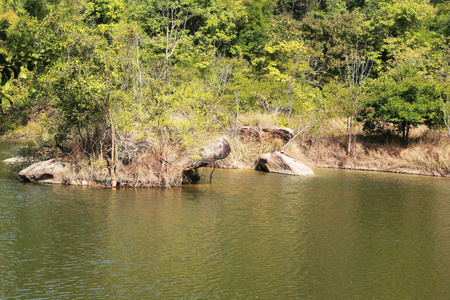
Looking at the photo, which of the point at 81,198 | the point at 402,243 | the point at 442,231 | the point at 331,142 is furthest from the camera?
the point at 331,142

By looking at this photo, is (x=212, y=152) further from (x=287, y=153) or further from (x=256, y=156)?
(x=287, y=153)

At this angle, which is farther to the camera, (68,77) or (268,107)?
(268,107)

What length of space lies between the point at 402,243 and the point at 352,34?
1568 inches

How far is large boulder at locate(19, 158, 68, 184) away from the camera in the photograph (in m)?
23.0

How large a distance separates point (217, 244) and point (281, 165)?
19.0 metres

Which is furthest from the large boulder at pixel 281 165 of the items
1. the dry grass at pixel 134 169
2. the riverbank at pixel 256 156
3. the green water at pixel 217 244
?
the dry grass at pixel 134 169

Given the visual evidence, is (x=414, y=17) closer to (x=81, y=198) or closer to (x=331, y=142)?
(x=331, y=142)

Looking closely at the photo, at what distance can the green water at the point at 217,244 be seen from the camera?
11.1 metres

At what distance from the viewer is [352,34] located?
51406 mm

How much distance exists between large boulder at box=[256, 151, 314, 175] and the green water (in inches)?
328

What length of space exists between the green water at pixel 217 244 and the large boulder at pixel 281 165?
8.32m

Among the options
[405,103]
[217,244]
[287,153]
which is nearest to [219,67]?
[287,153]

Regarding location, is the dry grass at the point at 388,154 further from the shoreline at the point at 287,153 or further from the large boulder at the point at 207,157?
the large boulder at the point at 207,157

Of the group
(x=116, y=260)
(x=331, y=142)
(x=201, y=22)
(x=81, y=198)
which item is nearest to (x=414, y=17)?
(x=331, y=142)
